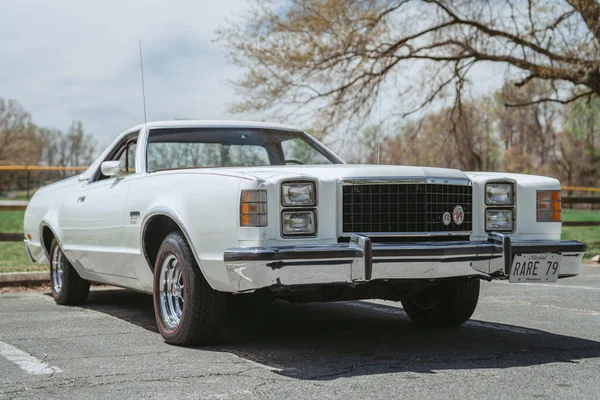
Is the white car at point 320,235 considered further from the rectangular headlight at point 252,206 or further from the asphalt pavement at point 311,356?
the asphalt pavement at point 311,356

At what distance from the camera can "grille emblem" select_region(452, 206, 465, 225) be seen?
16.3 ft

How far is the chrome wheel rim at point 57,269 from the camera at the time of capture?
759 cm

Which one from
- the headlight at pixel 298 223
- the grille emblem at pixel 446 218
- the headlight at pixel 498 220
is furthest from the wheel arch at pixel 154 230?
the headlight at pixel 498 220

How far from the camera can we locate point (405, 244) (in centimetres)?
461

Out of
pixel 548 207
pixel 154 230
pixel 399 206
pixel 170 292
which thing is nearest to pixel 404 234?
pixel 399 206

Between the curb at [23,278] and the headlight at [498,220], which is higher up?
the headlight at [498,220]

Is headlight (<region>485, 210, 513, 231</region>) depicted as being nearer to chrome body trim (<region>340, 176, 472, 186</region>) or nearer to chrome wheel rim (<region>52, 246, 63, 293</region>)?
chrome body trim (<region>340, 176, 472, 186</region>)

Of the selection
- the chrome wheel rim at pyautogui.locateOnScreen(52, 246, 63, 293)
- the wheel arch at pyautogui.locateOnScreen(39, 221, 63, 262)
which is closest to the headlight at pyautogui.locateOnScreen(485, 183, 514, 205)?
the chrome wheel rim at pyautogui.locateOnScreen(52, 246, 63, 293)

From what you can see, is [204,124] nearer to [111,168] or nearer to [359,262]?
[111,168]

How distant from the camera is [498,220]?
5.11 metres

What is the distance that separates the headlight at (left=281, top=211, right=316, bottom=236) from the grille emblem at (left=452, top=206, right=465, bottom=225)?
0.97 meters

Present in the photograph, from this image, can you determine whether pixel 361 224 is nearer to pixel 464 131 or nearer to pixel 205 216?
pixel 205 216

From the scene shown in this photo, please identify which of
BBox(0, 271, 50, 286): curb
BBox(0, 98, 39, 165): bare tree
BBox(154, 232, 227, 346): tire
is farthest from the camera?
BBox(0, 98, 39, 165): bare tree

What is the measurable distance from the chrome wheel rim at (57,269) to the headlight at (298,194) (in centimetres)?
378
